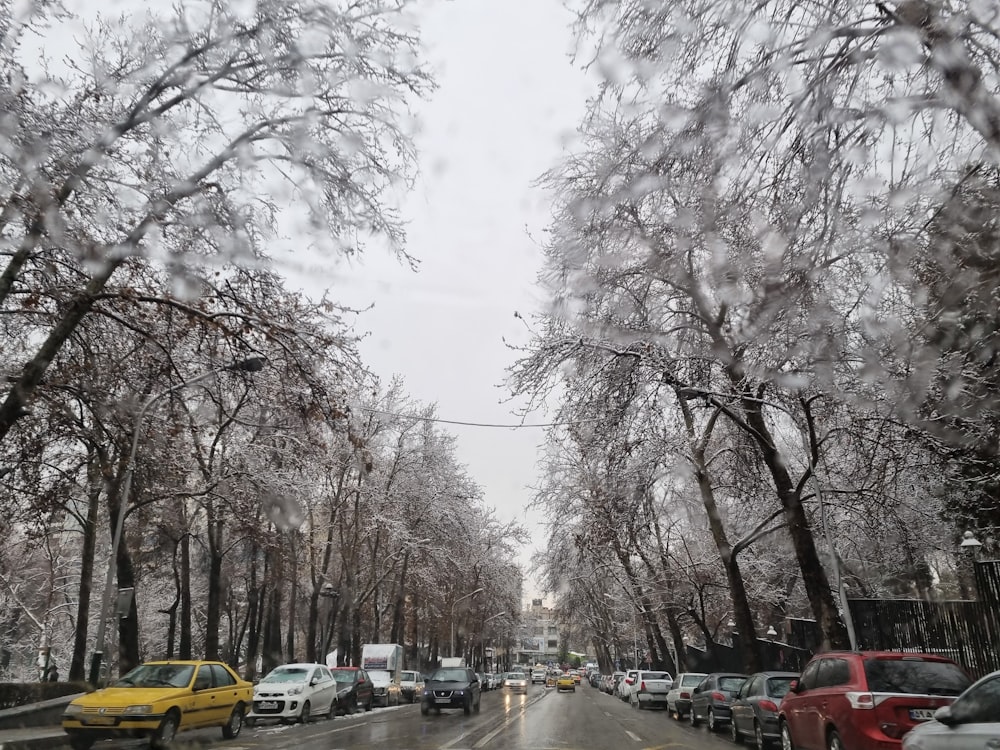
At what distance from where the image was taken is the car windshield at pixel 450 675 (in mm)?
24641

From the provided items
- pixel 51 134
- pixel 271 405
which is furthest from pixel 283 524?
pixel 51 134

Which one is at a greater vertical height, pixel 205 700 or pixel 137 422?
pixel 137 422

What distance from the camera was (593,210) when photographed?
9.55 metres

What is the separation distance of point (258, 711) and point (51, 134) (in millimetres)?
15285

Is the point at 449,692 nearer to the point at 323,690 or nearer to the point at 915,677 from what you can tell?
the point at 323,690

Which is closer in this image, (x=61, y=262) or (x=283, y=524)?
(x=61, y=262)

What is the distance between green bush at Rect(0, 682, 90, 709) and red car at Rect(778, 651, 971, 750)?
16805 millimetres

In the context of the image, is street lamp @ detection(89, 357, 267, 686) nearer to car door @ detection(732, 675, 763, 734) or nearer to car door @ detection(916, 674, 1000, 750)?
car door @ detection(916, 674, 1000, 750)

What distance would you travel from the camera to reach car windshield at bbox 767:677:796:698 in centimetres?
1416

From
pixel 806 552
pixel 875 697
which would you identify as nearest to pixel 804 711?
pixel 875 697

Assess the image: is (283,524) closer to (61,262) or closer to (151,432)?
(151,432)

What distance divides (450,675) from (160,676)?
12.7 m

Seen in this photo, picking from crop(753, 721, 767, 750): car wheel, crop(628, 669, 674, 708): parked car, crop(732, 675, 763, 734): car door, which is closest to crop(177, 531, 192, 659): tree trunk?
crop(628, 669, 674, 708): parked car

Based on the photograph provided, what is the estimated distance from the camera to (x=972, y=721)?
6531mm
